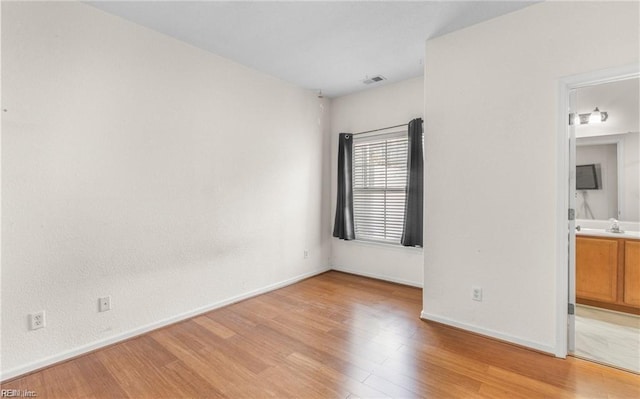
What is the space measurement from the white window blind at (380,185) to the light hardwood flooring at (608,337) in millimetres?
2029

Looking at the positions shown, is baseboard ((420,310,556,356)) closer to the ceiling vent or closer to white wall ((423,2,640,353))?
white wall ((423,2,640,353))

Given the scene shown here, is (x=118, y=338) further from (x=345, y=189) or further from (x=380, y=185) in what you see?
(x=380, y=185)

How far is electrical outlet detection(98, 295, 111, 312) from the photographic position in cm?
236

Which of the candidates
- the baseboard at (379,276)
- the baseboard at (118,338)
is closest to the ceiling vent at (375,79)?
the baseboard at (379,276)

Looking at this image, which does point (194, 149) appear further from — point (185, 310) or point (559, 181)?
point (559, 181)

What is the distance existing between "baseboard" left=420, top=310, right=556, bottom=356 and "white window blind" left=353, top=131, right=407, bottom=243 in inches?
53.1

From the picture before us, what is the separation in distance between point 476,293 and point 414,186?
4.97 ft

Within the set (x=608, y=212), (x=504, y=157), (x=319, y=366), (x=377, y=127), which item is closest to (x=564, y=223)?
(x=504, y=157)

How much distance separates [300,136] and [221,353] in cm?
285

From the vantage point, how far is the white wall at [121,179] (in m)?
2.02

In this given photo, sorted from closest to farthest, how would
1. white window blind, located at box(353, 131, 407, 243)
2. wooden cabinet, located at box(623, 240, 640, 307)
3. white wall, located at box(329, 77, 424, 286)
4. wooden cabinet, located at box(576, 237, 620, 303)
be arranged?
wooden cabinet, located at box(623, 240, 640, 307) → wooden cabinet, located at box(576, 237, 620, 303) → white wall, located at box(329, 77, 424, 286) → white window blind, located at box(353, 131, 407, 243)

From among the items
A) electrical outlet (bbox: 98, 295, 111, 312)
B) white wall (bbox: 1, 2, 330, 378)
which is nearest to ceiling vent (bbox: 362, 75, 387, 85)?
white wall (bbox: 1, 2, 330, 378)

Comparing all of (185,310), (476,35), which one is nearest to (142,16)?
(185,310)

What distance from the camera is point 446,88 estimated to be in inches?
108
